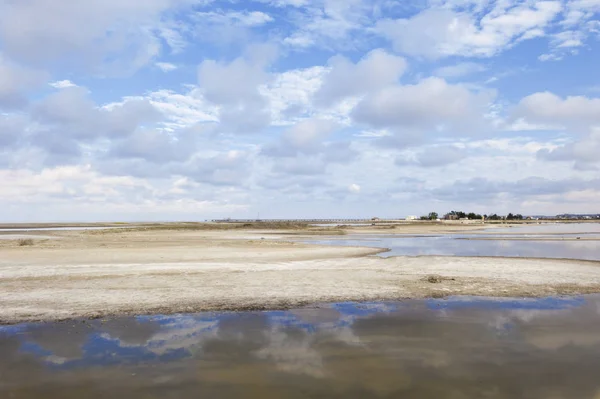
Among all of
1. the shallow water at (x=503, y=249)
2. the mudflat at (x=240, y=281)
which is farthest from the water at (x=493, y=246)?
the mudflat at (x=240, y=281)

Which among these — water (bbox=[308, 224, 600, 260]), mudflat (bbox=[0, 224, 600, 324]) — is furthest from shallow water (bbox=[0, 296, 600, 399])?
water (bbox=[308, 224, 600, 260])

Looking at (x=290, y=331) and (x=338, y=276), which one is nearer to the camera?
(x=290, y=331)

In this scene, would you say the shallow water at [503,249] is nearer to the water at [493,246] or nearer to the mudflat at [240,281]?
the water at [493,246]

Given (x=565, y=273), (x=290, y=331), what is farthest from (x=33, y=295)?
(x=565, y=273)

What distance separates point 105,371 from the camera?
9.23 metres

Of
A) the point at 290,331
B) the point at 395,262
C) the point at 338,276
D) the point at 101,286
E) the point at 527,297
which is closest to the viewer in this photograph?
the point at 290,331

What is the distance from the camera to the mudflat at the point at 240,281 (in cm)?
1571

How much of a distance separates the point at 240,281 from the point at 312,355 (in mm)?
10925

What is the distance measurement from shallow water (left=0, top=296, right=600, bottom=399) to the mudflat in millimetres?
2232

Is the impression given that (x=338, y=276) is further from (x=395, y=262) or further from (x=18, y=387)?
(x=18, y=387)

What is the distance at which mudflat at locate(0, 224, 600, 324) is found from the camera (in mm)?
15711

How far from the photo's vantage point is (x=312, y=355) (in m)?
10.2

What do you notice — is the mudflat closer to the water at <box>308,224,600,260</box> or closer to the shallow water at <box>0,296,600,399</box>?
the shallow water at <box>0,296,600,399</box>

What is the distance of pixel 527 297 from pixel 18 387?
1749 centimetres
